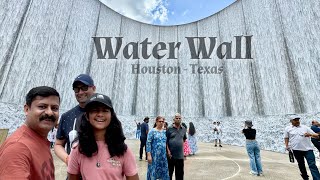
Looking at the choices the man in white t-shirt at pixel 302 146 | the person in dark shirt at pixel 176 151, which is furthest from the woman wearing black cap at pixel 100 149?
the man in white t-shirt at pixel 302 146

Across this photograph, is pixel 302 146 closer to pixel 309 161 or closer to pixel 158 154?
pixel 309 161

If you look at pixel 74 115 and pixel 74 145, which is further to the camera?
pixel 74 115

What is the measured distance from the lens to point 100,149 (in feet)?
3.45

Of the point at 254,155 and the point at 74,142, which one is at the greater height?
the point at 74,142

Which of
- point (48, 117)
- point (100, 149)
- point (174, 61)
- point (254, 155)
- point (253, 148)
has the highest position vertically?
point (174, 61)

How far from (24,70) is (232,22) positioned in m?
13.0

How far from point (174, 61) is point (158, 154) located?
45.7 feet

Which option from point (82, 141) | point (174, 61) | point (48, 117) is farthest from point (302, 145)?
Result: point (174, 61)

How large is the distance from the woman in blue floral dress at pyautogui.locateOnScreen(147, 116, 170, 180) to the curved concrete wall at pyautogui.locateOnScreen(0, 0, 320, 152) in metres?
8.20

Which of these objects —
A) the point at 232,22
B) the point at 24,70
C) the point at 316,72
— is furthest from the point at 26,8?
the point at 316,72

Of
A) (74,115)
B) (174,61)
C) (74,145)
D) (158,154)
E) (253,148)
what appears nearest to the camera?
(74,145)

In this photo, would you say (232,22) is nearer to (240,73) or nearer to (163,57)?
(240,73)

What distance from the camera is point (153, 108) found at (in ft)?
52.1

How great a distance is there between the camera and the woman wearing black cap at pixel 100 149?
3.35 ft
